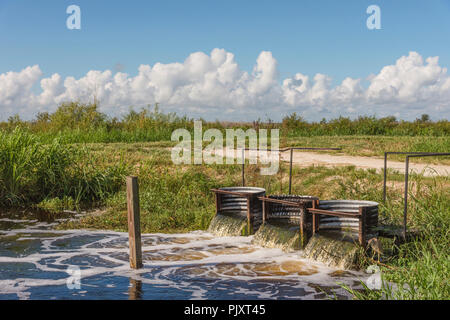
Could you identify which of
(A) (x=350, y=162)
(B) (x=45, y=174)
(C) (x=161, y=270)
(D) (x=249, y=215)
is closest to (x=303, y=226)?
(D) (x=249, y=215)

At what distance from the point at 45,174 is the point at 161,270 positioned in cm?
591

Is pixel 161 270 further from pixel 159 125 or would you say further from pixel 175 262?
pixel 159 125

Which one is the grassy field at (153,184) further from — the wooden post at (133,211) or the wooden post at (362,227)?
the wooden post at (133,211)

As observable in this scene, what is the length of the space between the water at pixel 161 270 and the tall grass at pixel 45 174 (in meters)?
2.19

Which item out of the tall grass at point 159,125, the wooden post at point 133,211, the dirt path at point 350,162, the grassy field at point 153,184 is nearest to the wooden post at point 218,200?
the grassy field at point 153,184

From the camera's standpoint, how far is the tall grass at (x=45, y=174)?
1096 centimetres

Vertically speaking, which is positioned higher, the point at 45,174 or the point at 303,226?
the point at 45,174

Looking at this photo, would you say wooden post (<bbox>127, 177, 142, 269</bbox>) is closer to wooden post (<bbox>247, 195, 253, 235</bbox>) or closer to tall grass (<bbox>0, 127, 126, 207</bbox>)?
wooden post (<bbox>247, 195, 253, 235</bbox>)

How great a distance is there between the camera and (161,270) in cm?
678

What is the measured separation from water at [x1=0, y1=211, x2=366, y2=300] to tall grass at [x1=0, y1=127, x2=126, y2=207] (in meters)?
2.19

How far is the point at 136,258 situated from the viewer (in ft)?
21.2

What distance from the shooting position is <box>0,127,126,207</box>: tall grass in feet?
36.0

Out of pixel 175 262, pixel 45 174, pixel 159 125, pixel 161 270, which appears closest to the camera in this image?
pixel 161 270

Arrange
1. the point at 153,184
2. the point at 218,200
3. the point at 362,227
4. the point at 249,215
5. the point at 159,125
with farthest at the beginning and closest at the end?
the point at 159,125
the point at 153,184
the point at 218,200
the point at 249,215
the point at 362,227
